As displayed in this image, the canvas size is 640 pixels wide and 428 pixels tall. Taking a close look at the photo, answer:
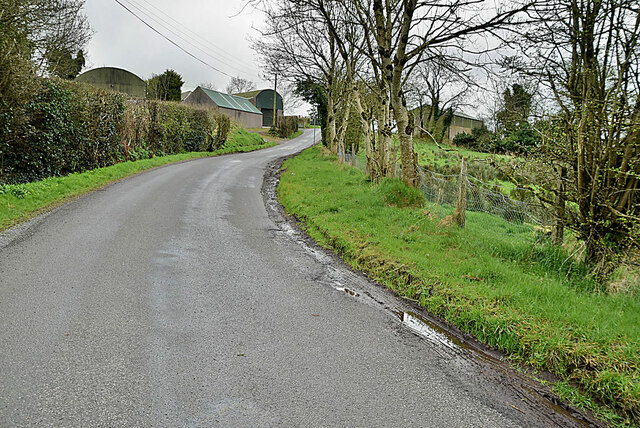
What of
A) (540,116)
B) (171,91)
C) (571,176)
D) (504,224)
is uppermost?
(171,91)

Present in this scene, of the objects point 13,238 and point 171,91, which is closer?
point 13,238

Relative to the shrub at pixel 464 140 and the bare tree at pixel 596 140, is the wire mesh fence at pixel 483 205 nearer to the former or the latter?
the bare tree at pixel 596 140

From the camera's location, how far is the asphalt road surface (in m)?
3.04

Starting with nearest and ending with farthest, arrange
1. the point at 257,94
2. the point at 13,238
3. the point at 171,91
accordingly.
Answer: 1. the point at 13,238
2. the point at 171,91
3. the point at 257,94

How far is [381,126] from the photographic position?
13.8 m

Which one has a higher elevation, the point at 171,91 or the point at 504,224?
the point at 171,91

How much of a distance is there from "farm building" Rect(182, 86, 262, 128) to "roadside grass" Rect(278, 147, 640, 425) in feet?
130

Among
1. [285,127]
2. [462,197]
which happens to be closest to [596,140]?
[462,197]

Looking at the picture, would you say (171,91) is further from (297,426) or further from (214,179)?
(297,426)

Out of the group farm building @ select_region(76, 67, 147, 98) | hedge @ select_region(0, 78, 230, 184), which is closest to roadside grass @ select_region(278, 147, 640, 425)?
hedge @ select_region(0, 78, 230, 184)

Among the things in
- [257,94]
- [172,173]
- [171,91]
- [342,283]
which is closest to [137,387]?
[342,283]

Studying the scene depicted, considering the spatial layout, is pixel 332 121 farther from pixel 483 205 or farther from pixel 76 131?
pixel 76 131

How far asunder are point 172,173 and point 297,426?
16.2 m

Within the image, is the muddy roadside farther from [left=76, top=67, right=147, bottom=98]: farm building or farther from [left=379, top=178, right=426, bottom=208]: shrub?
[left=76, top=67, right=147, bottom=98]: farm building
